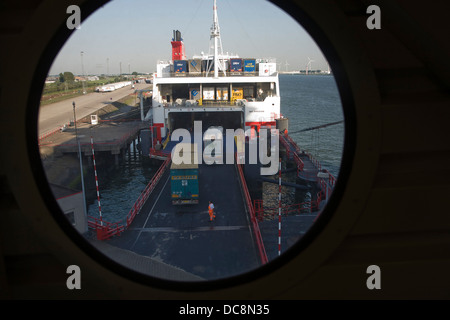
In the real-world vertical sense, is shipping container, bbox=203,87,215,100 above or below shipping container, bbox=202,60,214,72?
below

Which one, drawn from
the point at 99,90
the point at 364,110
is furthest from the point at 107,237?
the point at 99,90

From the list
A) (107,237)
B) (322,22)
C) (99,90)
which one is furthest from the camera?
(99,90)

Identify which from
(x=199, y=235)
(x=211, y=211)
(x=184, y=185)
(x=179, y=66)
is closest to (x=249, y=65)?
(x=179, y=66)

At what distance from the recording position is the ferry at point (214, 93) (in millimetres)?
18594

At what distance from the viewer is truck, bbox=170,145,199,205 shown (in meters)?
9.75

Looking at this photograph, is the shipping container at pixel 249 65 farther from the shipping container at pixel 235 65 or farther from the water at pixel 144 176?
the water at pixel 144 176

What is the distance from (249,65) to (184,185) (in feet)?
46.4

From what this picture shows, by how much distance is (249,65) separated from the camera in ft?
71.6

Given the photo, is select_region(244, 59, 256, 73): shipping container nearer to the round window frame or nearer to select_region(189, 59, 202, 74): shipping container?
select_region(189, 59, 202, 74): shipping container

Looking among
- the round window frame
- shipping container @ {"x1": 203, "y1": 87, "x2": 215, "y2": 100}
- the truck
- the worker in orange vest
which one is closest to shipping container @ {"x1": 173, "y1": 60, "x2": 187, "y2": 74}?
shipping container @ {"x1": 203, "y1": 87, "x2": 215, "y2": 100}

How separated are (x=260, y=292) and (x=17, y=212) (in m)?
1.35

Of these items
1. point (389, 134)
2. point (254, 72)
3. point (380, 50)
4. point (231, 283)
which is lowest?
point (231, 283)

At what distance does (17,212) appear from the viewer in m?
1.74
